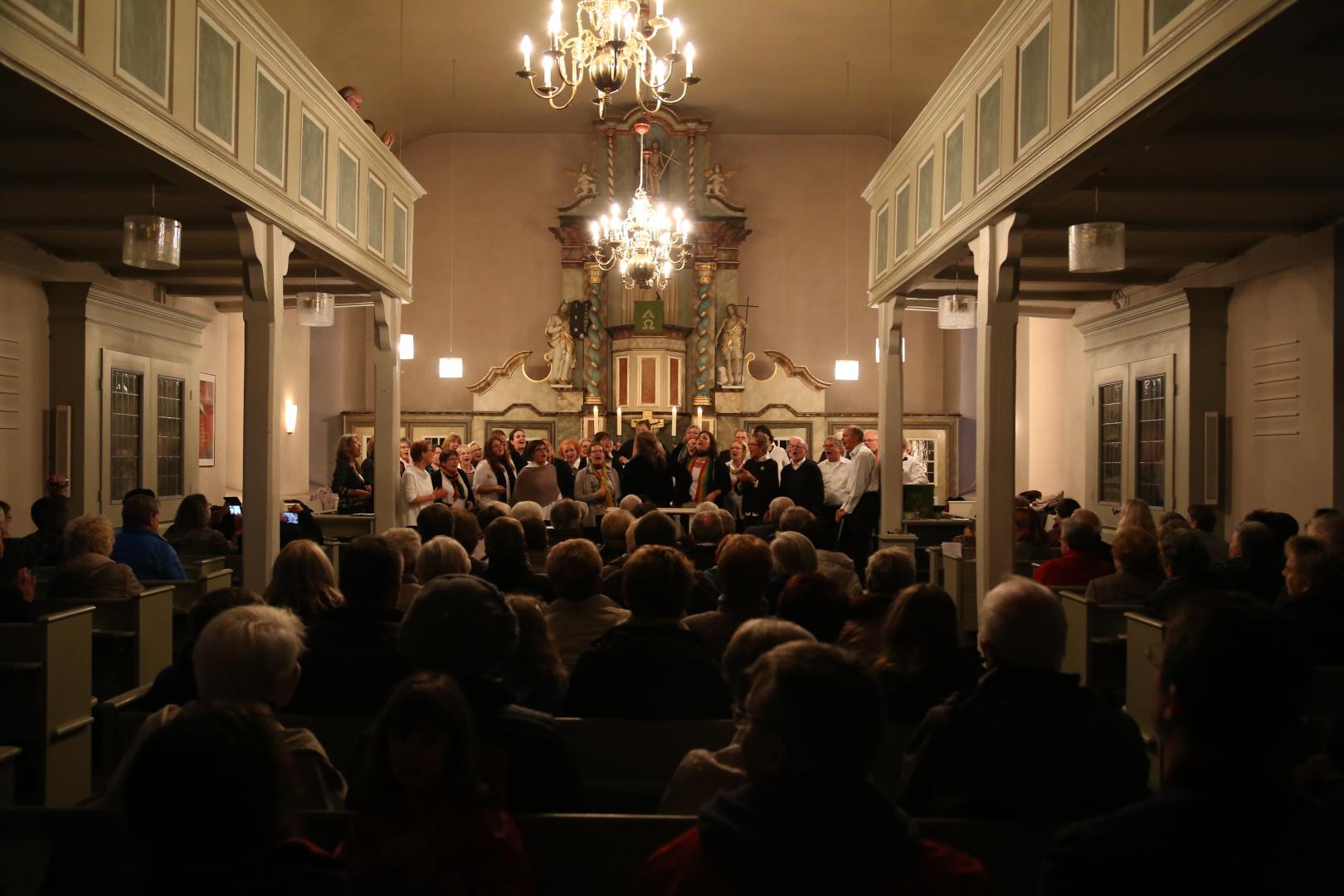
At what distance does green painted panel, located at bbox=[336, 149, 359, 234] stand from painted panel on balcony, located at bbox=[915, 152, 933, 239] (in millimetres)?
4622

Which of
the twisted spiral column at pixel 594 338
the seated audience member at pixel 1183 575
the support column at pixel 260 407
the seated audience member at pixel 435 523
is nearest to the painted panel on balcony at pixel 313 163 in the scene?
the support column at pixel 260 407

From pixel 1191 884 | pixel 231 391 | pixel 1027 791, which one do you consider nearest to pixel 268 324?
pixel 1027 791

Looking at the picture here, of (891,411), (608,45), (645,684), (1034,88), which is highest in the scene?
(608,45)

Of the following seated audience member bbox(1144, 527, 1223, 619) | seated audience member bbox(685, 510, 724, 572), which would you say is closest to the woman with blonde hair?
seated audience member bbox(1144, 527, 1223, 619)

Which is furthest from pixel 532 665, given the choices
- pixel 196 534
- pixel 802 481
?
pixel 802 481

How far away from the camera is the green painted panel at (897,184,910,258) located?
10.1 m

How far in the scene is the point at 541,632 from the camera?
3.67m

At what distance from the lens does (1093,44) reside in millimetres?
5605

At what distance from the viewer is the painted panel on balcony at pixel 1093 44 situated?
537cm

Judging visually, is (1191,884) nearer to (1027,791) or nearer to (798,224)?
(1027,791)

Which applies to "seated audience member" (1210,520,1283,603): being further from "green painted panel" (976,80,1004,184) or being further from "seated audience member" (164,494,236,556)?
"seated audience member" (164,494,236,556)

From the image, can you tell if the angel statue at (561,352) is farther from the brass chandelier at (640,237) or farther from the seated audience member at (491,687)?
the seated audience member at (491,687)

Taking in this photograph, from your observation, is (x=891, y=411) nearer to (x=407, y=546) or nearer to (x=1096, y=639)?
(x=1096, y=639)

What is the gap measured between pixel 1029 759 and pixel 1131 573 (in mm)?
3633
